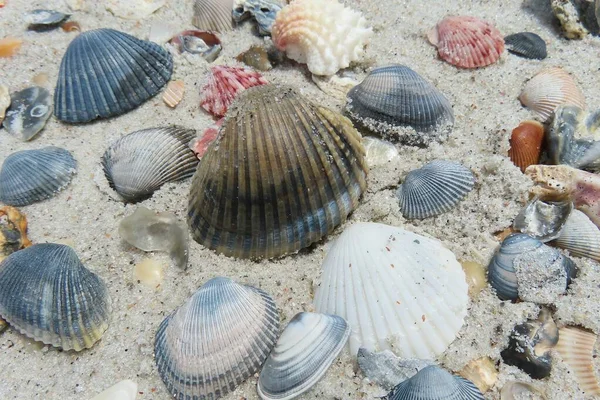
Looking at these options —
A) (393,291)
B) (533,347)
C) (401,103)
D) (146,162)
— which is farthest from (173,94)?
(533,347)

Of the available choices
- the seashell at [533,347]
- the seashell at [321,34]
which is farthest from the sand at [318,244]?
the seashell at [321,34]

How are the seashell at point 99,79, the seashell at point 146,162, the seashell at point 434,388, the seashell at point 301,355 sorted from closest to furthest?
the seashell at point 434,388 → the seashell at point 301,355 → the seashell at point 146,162 → the seashell at point 99,79

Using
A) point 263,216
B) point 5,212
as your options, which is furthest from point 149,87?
point 263,216

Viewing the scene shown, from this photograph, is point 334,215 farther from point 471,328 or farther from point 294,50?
point 294,50

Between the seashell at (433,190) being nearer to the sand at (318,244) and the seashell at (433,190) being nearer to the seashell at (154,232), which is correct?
the sand at (318,244)

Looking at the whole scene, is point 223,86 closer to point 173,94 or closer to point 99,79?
point 173,94
